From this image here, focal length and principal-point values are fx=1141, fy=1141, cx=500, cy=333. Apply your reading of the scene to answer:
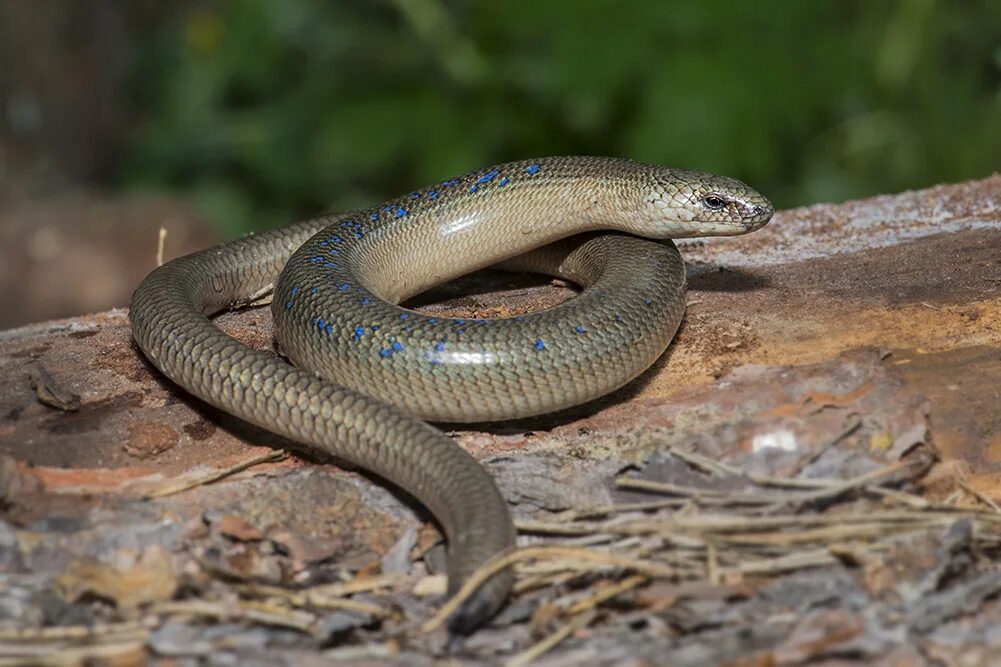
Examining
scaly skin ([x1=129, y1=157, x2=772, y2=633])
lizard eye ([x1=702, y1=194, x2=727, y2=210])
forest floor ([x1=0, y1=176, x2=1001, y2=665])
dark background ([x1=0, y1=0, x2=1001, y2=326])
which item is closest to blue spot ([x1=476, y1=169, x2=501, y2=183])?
scaly skin ([x1=129, y1=157, x2=772, y2=633])

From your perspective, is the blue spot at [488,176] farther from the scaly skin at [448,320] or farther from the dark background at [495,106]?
the dark background at [495,106]

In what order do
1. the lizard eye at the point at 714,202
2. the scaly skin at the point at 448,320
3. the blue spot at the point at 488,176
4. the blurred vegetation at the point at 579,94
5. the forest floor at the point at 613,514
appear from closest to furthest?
the forest floor at the point at 613,514
the scaly skin at the point at 448,320
the lizard eye at the point at 714,202
the blue spot at the point at 488,176
the blurred vegetation at the point at 579,94

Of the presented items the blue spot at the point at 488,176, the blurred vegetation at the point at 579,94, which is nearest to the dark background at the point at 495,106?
the blurred vegetation at the point at 579,94

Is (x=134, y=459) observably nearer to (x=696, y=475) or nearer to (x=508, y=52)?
(x=696, y=475)

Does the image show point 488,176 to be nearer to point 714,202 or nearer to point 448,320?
point 714,202

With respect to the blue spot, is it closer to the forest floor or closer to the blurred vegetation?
the forest floor

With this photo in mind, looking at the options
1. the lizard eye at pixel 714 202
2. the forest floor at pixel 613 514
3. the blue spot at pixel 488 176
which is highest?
the blue spot at pixel 488 176

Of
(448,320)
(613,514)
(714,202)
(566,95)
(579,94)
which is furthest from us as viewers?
(566,95)

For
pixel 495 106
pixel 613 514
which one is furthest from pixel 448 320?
pixel 495 106
